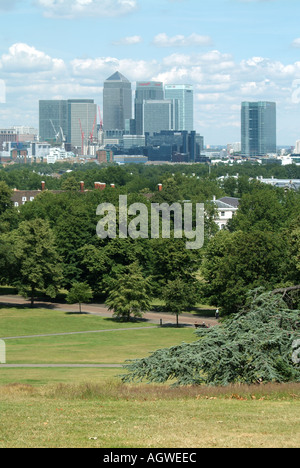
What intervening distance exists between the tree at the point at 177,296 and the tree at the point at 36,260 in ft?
36.5

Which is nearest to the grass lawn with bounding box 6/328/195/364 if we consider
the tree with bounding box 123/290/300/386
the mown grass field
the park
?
the park

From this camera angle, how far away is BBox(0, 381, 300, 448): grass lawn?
16094mm

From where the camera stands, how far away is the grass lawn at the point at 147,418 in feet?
52.8

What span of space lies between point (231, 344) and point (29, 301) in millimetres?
49855

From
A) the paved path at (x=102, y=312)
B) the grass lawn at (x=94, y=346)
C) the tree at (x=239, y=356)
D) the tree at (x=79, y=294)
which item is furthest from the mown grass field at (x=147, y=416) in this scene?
the tree at (x=79, y=294)

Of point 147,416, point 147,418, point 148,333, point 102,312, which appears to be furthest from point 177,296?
point 147,418

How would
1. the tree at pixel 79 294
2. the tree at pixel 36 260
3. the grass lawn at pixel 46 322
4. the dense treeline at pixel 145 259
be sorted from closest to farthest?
the dense treeline at pixel 145 259 → the grass lawn at pixel 46 322 → the tree at pixel 79 294 → the tree at pixel 36 260

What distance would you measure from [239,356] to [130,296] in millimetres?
39522

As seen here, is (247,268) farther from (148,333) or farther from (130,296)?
(130,296)

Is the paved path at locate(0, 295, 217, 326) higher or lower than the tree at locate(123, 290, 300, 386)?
lower

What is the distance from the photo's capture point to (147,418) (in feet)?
61.3

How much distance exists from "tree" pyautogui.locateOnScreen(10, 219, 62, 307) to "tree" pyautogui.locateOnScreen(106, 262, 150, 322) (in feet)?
23.9

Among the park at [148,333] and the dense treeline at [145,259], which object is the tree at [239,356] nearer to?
the park at [148,333]

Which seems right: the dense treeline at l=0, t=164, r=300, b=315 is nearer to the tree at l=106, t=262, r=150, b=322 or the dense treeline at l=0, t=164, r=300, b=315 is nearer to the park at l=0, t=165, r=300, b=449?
the park at l=0, t=165, r=300, b=449
